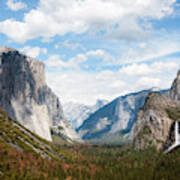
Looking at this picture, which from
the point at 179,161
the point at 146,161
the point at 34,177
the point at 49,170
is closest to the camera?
the point at 34,177

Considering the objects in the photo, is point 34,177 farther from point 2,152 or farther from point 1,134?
point 1,134

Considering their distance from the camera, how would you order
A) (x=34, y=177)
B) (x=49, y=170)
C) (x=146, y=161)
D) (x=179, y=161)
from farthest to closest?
(x=146, y=161), (x=179, y=161), (x=49, y=170), (x=34, y=177)

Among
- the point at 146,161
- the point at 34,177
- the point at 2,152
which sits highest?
the point at 2,152

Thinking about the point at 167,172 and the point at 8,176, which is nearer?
the point at 8,176

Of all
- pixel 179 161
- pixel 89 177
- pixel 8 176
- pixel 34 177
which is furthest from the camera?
Answer: pixel 179 161

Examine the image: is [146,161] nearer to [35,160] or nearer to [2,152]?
[35,160]

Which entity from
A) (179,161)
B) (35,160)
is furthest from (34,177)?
(179,161)

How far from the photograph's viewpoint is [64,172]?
125 metres

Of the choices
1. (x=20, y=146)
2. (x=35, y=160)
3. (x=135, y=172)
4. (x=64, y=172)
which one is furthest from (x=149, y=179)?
(x=20, y=146)

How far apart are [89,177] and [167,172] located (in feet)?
122

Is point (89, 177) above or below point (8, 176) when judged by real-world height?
below

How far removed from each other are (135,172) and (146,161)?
35748 millimetres

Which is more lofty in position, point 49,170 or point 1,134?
point 1,134

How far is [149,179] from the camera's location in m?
126
